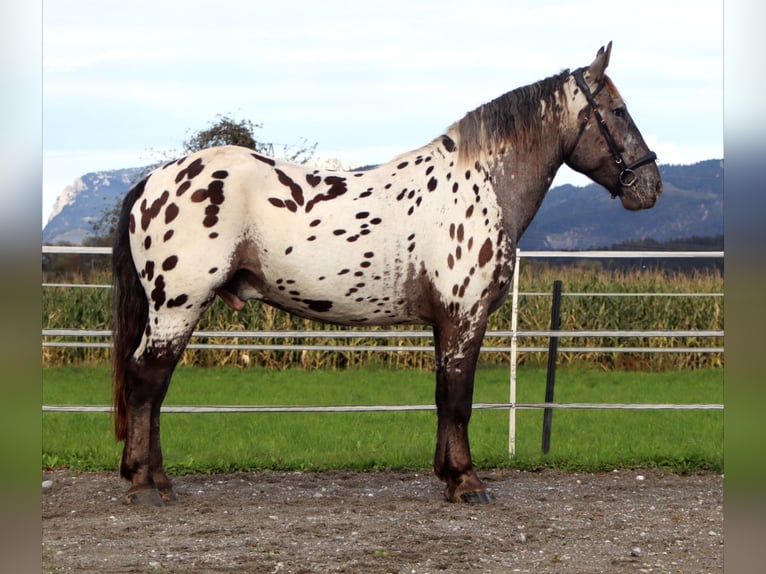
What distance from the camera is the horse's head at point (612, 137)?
5.38 m

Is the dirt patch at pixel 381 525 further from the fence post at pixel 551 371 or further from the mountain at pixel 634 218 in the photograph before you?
the mountain at pixel 634 218

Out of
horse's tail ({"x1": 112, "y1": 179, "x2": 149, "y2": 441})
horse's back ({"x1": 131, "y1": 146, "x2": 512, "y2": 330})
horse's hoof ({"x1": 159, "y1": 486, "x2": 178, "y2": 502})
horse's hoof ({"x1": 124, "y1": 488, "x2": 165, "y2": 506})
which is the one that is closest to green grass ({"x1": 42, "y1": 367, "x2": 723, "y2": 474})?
horse's hoof ({"x1": 159, "y1": 486, "x2": 178, "y2": 502})

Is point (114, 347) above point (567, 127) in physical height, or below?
below

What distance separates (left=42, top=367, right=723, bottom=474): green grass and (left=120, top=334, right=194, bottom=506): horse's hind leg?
1.21 meters

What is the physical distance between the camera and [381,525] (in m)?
4.69

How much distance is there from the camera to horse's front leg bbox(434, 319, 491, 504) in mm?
5113

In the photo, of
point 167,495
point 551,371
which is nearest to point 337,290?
point 167,495

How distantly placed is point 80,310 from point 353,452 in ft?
28.2

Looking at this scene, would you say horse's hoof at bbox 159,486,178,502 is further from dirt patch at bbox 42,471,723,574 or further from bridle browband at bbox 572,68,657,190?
bridle browband at bbox 572,68,657,190

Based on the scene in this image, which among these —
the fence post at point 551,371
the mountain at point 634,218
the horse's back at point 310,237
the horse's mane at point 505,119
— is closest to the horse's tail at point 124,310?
the horse's back at point 310,237

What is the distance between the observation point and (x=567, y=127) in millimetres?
5426

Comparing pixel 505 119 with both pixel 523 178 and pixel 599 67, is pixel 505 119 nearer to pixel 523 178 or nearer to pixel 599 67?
pixel 523 178

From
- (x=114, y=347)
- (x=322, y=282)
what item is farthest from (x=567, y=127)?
(x=114, y=347)
